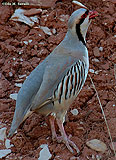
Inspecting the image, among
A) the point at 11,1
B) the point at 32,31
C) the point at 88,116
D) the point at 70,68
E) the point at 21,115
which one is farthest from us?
the point at 11,1

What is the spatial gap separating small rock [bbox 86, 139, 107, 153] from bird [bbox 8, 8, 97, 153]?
188mm

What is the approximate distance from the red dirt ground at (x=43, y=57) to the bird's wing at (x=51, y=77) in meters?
0.57

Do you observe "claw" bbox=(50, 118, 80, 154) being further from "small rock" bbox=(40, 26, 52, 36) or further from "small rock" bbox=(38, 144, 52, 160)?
"small rock" bbox=(40, 26, 52, 36)

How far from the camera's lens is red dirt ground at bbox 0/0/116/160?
156 inches

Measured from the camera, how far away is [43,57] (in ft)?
16.9

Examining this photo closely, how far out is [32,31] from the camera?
5461 millimetres

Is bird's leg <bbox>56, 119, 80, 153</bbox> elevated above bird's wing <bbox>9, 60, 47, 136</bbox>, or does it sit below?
below

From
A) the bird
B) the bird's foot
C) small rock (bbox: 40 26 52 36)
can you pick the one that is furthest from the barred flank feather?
small rock (bbox: 40 26 52 36)

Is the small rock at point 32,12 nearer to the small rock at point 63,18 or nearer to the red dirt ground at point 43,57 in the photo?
the red dirt ground at point 43,57

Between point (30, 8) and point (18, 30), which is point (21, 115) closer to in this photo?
point (18, 30)

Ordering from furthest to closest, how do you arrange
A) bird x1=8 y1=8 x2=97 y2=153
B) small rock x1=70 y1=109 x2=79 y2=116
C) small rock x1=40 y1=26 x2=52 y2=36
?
small rock x1=40 y1=26 x2=52 y2=36 → small rock x1=70 y1=109 x2=79 y2=116 → bird x1=8 y1=8 x2=97 y2=153

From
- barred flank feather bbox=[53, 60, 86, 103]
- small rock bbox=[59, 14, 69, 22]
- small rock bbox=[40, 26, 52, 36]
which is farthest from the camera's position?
small rock bbox=[59, 14, 69, 22]

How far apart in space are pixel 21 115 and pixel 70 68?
0.85m

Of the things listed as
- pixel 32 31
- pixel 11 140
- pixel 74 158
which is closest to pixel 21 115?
pixel 11 140
